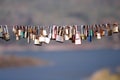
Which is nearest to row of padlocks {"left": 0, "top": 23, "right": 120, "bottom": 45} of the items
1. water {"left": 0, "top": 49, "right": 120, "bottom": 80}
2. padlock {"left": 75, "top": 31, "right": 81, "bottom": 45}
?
padlock {"left": 75, "top": 31, "right": 81, "bottom": 45}

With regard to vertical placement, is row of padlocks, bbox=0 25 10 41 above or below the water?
above

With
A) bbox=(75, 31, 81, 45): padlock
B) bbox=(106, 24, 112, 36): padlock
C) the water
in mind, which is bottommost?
the water

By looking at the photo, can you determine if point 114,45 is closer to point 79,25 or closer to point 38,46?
point 79,25

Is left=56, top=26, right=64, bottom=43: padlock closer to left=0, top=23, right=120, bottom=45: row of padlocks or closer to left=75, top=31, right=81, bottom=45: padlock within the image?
left=0, top=23, right=120, bottom=45: row of padlocks

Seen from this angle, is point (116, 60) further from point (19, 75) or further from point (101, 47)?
point (19, 75)
